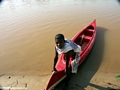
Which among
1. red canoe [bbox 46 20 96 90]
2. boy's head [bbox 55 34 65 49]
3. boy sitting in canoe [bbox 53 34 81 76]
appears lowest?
red canoe [bbox 46 20 96 90]

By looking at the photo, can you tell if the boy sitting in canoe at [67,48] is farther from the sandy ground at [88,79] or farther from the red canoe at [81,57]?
the sandy ground at [88,79]

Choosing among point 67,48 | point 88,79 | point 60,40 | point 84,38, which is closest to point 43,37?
point 84,38

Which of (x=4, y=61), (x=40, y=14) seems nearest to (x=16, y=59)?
(x=4, y=61)

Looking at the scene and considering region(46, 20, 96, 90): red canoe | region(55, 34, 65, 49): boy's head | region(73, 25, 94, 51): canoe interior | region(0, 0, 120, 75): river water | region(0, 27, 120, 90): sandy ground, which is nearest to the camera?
region(55, 34, 65, 49): boy's head

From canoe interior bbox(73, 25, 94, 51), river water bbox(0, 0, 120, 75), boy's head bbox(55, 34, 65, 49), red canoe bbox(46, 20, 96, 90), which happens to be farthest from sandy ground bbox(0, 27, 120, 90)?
boy's head bbox(55, 34, 65, 49)

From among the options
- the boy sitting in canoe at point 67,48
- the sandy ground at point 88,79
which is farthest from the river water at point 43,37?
the boy sitting in canoe at point 67,48

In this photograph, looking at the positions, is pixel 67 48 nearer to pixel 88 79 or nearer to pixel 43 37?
pixel 88 79

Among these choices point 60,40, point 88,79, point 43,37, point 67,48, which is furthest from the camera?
point 43,37

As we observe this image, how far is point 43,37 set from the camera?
22.4 ft

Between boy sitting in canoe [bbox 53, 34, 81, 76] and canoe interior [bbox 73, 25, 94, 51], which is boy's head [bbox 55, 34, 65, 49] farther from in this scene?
canoe interior [bbox 73, 25, 94, 51]

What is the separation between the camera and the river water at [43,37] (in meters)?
4.97

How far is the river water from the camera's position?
4.97 meters

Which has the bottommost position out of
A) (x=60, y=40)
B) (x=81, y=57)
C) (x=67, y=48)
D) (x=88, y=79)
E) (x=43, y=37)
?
(x=88, y=79)

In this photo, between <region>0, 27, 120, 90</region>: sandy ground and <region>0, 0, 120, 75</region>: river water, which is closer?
<region>0, 27, 120, 90</region>: sandy ground
